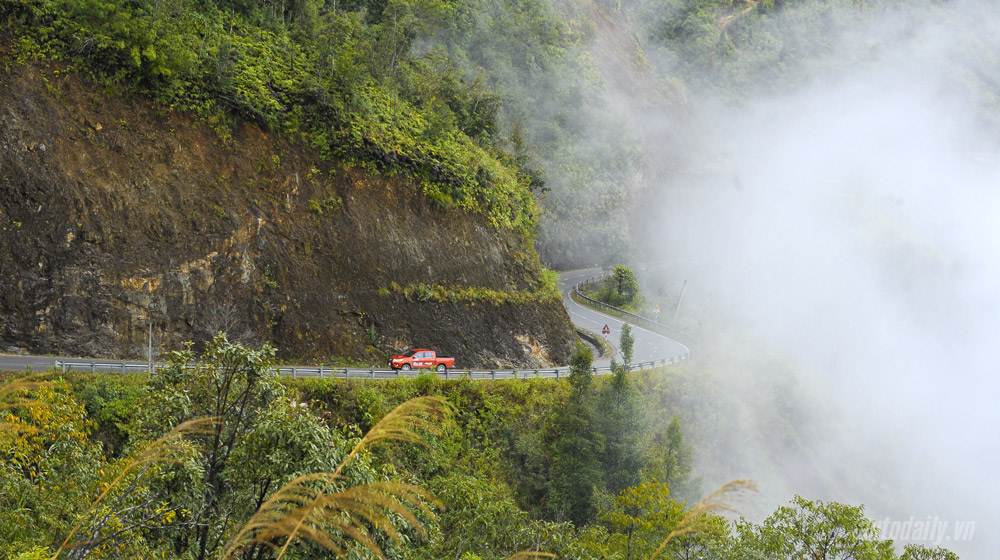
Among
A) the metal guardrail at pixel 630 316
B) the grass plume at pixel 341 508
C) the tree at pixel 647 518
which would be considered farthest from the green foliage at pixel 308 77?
the grass plume at pixel 341 508

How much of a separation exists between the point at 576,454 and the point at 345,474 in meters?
20.6

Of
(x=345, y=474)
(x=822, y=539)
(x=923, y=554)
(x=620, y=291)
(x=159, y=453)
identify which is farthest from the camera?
(x=620, y=291)

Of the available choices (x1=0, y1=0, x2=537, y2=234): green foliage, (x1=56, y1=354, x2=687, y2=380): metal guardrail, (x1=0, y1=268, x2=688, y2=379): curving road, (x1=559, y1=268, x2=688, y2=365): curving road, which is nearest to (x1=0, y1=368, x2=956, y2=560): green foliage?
(x1=56, y1=354, x2=687, y2=380): metal guardrail

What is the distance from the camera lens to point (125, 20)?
29.4 metres

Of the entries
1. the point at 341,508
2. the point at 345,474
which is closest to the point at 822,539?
the point at 345,474

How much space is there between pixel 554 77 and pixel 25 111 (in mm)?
49715

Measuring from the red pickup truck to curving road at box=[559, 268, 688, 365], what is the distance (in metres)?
10.8

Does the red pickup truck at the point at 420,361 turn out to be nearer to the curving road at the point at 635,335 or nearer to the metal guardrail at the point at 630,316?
the curving road at the point at 635,335

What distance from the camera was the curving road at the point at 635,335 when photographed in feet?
155

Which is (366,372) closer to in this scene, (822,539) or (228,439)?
(822,539)

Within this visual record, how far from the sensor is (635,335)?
53719mm

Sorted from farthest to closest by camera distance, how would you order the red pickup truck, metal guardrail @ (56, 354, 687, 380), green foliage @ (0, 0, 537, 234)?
1. the red pickup truck
2. green foliage @ (0, 0, 537, 234)
3. metal guardrail @ (56, 354, 687, 380)

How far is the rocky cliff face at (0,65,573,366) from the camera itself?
2584 cm

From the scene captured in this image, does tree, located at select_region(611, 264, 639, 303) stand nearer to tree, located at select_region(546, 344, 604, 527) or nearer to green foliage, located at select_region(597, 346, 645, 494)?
tree, located at select_region(546, 344, 604, 527)
